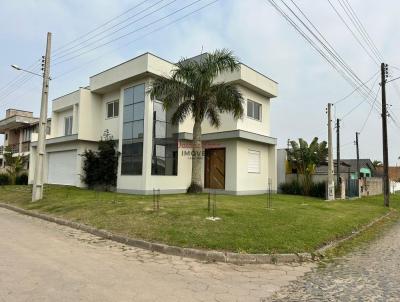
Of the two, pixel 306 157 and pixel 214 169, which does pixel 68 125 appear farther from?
pixel 306 157

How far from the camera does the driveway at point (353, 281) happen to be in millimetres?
5586

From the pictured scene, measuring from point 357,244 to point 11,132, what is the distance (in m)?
46.9

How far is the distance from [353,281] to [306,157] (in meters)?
20.6

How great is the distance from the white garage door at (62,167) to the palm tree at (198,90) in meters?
11.1

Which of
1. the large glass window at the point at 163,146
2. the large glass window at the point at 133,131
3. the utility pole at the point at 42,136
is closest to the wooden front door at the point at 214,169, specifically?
the large glass window at the point at 163,146

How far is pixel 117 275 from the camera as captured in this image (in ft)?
21.1

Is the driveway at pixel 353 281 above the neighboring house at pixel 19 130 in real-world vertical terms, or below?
below

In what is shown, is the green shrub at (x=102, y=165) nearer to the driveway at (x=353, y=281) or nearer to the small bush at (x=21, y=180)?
the small bush at (x=21, y=180)

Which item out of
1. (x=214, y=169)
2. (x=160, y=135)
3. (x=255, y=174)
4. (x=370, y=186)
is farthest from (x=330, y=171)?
(x=370, y=186)

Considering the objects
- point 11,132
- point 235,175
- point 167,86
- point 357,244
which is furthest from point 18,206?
point 11,132

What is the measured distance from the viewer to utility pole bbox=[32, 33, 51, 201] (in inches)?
700

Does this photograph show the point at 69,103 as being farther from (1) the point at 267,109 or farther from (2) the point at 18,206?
(1) the point at 267,109

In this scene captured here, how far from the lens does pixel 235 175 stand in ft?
71.1

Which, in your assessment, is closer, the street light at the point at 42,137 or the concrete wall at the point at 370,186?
the street light at the point at 42,137
